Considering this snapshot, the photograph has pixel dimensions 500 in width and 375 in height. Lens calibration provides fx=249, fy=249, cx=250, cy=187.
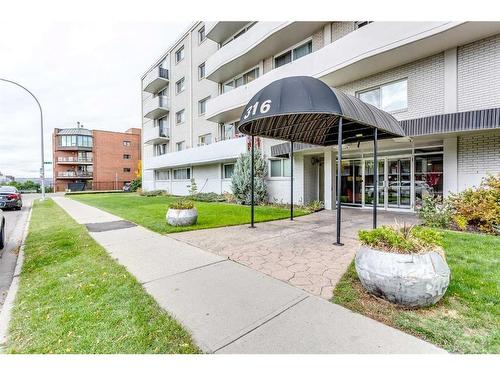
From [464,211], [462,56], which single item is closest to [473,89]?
[462,56]

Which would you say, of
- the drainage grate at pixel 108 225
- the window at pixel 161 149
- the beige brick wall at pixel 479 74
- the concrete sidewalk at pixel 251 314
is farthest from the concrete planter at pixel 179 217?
the window at pixel 161 149

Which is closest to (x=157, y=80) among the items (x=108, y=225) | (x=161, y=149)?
(x=161, y=149)

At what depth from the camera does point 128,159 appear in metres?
50.7

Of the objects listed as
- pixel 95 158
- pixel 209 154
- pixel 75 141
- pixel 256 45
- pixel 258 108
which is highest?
pixel 75 141

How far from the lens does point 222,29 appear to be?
56.9ft

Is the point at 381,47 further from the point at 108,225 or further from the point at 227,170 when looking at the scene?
the point at 227,170

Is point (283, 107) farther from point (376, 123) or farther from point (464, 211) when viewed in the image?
point (464, 211)

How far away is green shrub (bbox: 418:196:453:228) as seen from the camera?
24.6 ft

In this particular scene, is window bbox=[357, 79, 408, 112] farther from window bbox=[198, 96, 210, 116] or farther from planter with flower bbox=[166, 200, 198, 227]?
window bbox=[198, 96, 210, 116]

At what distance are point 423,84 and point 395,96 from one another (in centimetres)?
110

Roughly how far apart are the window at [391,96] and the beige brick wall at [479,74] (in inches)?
72.6

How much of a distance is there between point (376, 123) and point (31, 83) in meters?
26.8

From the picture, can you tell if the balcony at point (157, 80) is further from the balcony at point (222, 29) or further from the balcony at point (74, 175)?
the balcony at point (74, 175)

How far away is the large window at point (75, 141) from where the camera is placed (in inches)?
2057
